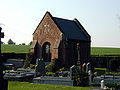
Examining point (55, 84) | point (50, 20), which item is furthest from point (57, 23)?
point (55, 84)

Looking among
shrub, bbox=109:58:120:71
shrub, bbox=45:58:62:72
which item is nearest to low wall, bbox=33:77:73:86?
shrub, bbox=45:58:62:72

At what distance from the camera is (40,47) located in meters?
36.3

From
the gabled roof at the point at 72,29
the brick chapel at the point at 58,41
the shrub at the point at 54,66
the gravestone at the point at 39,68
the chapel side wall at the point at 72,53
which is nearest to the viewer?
the gravestone at the point at 39,68

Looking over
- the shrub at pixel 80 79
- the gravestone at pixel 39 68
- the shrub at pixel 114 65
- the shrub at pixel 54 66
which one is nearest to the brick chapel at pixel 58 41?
the shrub at pixel 54 66

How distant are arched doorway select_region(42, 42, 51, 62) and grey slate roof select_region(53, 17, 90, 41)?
3827 millimetres

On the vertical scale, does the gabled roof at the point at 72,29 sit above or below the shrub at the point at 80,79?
above

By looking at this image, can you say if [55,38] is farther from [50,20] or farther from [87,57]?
[87,57]

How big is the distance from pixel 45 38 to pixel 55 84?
1664 cm

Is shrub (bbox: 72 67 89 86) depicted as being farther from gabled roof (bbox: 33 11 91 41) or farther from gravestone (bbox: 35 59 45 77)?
gabled roof (bbox: 33 11 91 41)

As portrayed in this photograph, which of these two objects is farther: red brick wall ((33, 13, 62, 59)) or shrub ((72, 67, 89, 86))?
red brick wall ((33, 13, 62, 59))

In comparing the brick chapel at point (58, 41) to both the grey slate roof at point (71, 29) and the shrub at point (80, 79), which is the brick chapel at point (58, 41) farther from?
the shrub at point (80, 79)

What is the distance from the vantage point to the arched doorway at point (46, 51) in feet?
116

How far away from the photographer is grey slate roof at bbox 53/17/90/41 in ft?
115

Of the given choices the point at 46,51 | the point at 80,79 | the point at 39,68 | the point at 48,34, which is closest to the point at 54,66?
the point at 39,68
